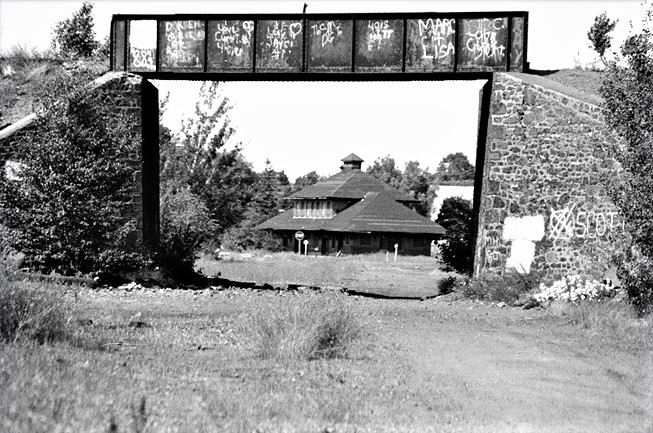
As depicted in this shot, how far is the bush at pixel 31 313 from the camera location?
10.6 meters

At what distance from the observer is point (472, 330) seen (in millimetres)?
16562

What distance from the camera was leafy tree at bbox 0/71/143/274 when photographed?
21469 mm

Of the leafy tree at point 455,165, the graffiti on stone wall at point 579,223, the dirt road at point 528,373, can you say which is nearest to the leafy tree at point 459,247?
the graffiti on stone wall at point 579,223

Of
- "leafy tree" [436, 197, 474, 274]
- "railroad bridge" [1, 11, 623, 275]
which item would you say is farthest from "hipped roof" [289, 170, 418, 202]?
"railroad bridge" [1, 11, 623, 275]

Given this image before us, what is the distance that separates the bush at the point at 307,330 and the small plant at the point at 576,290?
9092 mm

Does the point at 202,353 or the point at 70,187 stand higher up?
the point at 70,187

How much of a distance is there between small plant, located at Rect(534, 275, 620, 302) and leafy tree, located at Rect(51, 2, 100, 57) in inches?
863

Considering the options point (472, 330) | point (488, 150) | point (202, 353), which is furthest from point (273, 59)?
point (202, 353)

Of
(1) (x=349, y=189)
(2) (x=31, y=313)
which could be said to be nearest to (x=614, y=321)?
(2) (x=31, y=313)

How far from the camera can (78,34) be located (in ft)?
124

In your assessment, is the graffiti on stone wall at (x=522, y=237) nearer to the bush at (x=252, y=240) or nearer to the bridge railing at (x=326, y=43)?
the bridge railing at (x=326, y=43)

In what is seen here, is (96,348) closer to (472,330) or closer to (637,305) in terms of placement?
(472,330)

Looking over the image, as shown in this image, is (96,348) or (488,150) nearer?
(96,348)

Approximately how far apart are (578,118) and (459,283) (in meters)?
5.00
